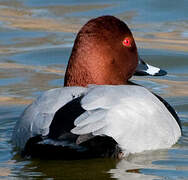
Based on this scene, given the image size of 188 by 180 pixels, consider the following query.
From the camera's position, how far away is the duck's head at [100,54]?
19.4 ft

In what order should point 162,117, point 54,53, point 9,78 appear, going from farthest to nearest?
point 54,53 < point 9,78 < point 162,117

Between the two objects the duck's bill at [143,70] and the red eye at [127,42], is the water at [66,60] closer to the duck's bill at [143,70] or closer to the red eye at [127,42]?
the duck's bill at [143,70]

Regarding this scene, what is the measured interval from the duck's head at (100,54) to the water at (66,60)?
2.43ft

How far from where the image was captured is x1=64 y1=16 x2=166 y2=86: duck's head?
5.91 metres

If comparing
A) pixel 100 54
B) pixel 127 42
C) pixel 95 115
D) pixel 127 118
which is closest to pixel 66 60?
pixel 127 42

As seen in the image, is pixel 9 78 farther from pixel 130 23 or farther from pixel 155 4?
pixel 155 4

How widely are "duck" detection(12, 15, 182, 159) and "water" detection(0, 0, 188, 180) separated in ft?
0.36

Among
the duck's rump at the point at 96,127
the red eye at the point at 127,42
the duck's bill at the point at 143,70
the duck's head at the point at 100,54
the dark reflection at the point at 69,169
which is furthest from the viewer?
the duck's bill at the point at 143,70

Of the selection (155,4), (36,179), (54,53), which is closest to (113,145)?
(36,179)

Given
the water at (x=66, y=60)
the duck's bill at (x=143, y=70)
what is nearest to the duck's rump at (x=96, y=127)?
the water at (x=66, y=60)

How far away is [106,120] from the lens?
515 centimetres

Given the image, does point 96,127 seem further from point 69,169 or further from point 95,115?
point 69,169

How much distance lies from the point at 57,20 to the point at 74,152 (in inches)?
215

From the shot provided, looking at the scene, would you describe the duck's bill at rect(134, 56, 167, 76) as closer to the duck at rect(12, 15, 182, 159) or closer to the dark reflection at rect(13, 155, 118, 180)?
the duck at rect(12, 15, 182, 159)
